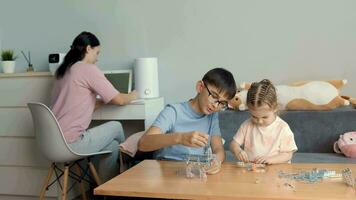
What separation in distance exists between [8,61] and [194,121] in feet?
6.87

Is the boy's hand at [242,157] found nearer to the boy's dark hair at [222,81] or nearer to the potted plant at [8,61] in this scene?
the boy's dark hair at [222,81]

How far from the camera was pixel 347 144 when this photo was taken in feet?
8.16

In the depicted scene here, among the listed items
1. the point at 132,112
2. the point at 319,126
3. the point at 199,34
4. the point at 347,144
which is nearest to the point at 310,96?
the point at 319,126

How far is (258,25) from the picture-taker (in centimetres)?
304

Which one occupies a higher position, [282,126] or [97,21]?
[97,21]

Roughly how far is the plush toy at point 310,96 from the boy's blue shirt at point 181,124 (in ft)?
2.50

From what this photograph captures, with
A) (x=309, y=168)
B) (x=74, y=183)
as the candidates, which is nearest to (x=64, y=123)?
(x=74, y=183)

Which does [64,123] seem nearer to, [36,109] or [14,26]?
[36,109]

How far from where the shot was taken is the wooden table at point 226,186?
1.26 m

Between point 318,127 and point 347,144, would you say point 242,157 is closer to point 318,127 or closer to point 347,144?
point 347,144

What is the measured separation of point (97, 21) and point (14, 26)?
2.65ft

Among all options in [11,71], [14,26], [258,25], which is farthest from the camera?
[14,26]

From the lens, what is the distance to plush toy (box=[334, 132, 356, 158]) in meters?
2.45

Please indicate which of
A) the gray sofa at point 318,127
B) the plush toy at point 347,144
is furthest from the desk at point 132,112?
the plush toy at point 347,144
